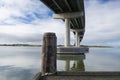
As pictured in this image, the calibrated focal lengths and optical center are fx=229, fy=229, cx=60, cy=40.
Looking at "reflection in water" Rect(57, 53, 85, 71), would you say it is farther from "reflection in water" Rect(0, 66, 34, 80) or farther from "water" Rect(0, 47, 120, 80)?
"reflection in water" Rect(0, 66, 34, 80)

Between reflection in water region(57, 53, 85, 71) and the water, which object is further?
reflection in water region(57, 53, 85, 71)

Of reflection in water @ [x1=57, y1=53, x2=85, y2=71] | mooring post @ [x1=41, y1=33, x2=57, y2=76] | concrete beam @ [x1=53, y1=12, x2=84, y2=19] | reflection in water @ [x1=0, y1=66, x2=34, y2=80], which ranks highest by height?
concrete beam @ [x1=53, y1=12, x2=84, y2=19]

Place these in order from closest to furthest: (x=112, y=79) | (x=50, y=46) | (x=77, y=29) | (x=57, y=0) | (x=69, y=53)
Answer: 1. (x=112, y=79)
2. (x=50, y=46)
3. (x=57, y=0)
4. (x=69, y=53)
5. (x=77, y=29)

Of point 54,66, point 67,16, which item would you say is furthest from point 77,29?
A: point 54,66

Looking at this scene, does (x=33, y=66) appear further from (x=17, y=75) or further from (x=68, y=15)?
(x=68, y=15)

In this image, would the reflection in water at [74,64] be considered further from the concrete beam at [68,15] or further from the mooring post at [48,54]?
the mooring post at [48,54]

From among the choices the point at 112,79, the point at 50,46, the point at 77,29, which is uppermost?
the point at 77,29

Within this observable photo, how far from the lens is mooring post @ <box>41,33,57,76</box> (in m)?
11.8

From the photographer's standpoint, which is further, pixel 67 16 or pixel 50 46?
pixel 67 16

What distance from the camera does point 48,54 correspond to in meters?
11.8

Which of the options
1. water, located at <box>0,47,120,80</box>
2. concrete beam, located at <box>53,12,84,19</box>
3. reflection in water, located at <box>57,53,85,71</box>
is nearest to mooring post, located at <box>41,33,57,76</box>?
water, located at <box>0,47,120,80</box>

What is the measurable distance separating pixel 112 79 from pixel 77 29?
277 feet

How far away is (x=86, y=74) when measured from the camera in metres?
11.9

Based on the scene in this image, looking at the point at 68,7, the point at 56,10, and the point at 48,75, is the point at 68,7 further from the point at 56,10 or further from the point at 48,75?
the point at 48,75
